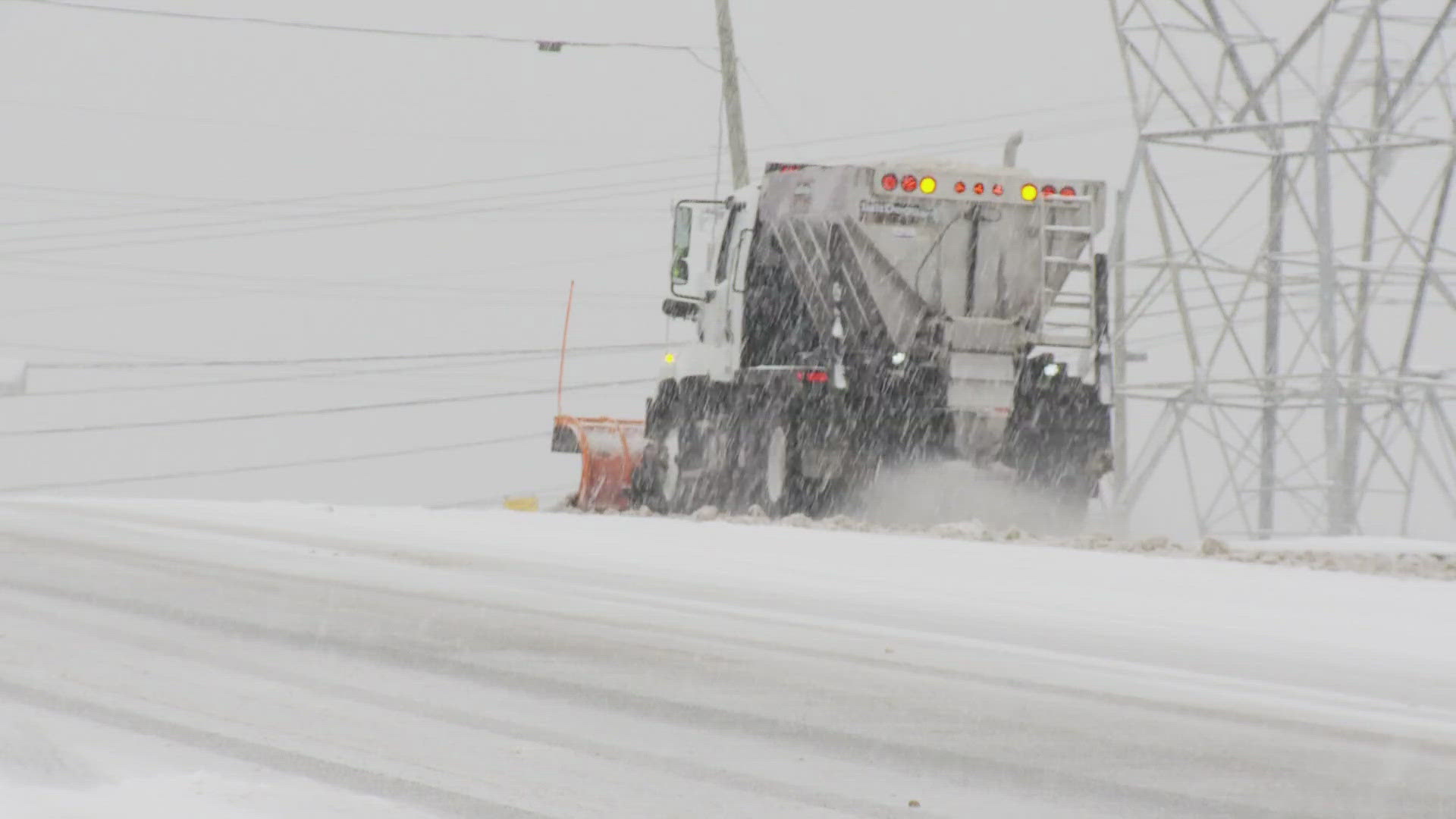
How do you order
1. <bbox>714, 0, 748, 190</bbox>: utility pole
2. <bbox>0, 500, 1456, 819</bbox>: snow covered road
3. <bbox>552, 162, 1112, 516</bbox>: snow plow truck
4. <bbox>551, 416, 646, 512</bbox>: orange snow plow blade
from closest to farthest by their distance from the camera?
<bbox>0, 500, 1456, 819</bbox>: snow covered road → <bbox>552, 162, 1112, 516</bbox>: snow plow truck → <bbox>551, 416, 646, 512</bbox>: orange snow plow blade → <bbox>714, 0, 748, 190</bbox>: utility pole

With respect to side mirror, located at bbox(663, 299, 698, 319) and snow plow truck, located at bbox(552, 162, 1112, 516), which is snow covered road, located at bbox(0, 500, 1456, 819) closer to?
snow plow truck, located at bbox(552, 162, 1112, 516)

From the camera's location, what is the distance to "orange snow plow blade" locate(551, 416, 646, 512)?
1938 cm

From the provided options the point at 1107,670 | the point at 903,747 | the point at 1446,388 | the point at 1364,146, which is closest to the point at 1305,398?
the point at 1446,388

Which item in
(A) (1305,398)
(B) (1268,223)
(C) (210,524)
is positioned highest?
(B) (1268,223)

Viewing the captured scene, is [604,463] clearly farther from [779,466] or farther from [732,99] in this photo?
[732,99]

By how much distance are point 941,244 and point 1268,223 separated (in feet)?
25.7

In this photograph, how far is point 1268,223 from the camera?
22.8 meters

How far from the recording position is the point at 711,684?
6.97 metres

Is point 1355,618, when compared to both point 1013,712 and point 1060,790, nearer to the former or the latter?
point 1013,712

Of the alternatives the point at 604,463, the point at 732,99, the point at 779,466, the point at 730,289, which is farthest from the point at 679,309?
the point at 732,99

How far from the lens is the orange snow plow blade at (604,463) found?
19375 mm

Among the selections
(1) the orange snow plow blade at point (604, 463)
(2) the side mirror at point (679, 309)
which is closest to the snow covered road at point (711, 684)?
(2) the side mirror at point (679, 309)

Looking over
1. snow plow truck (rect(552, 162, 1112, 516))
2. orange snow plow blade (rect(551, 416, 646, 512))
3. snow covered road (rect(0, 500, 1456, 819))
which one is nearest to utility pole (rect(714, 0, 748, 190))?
orange snow plow blade (rect(551, 416, 646, 512))

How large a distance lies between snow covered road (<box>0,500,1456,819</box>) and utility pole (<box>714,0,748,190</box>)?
1567 centimetres
